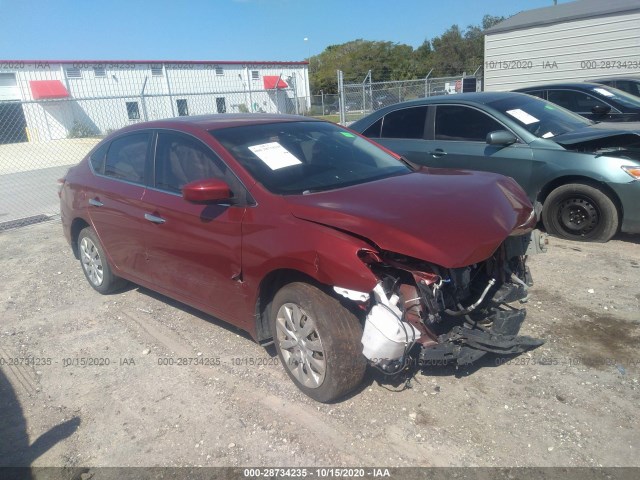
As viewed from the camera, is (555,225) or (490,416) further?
(555,225)

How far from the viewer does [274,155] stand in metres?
3.58

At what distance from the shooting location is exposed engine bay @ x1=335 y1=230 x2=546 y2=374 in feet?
9.00

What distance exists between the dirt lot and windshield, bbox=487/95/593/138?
6.76 ft

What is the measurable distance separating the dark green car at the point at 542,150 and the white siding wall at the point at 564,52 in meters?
11.3

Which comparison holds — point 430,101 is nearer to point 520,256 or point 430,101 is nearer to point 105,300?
point 520,256

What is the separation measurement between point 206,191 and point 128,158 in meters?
1.66

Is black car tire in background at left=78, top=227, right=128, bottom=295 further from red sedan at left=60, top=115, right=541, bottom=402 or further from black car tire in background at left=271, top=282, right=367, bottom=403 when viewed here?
black car tire in background at left=271, top=282, right=367, bottom=403

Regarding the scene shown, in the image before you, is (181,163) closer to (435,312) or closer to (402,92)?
(435,312)

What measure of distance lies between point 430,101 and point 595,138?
202cm

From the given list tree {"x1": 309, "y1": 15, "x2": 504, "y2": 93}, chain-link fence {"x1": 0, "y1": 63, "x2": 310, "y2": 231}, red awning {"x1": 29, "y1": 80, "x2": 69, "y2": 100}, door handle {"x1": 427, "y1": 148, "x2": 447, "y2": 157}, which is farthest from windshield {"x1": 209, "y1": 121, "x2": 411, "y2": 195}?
tree {"x1": 309, "y1": 15, "x2": 504, "y2": 93}

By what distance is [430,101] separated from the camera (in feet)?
21.2

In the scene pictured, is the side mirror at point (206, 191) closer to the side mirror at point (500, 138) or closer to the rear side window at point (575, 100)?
the side mirror at point (500, 138)

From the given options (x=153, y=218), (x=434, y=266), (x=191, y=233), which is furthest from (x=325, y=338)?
(x=153, y=218)

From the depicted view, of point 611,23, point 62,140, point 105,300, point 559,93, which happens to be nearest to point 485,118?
point 559,93
